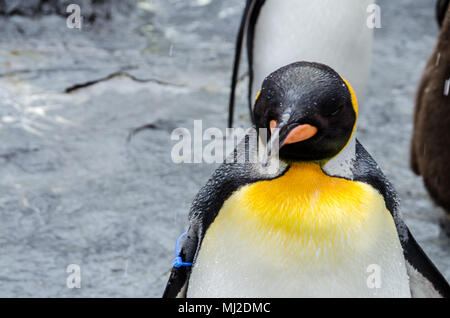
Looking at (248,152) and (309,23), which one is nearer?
(248,152)

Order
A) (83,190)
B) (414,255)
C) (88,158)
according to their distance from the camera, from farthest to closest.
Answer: (88,158)
(83,190)
(414,255)

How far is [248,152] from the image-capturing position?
3.27ft

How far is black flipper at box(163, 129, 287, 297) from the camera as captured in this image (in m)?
0.97

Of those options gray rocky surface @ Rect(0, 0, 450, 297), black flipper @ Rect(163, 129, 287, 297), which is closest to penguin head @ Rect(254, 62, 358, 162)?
black flipper @ Rect(163, 129, 287, 297)

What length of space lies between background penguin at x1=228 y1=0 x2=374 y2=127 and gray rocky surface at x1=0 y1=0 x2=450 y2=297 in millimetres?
631

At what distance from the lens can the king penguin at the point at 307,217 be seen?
0.82 metres

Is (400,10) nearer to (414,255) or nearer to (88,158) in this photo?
(88,158)

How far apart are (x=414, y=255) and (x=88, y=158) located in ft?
5.39

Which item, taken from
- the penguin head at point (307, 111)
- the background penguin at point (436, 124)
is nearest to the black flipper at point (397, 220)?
the penguin head at point (307, 111)

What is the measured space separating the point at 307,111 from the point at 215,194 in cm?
28

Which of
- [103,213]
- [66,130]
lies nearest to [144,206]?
[103,213]

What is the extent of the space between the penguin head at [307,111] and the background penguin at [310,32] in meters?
1.04

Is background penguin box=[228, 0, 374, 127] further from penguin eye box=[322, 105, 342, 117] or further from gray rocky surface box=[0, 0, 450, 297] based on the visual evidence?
penguin eye box=[322, 105, 342, 117]
